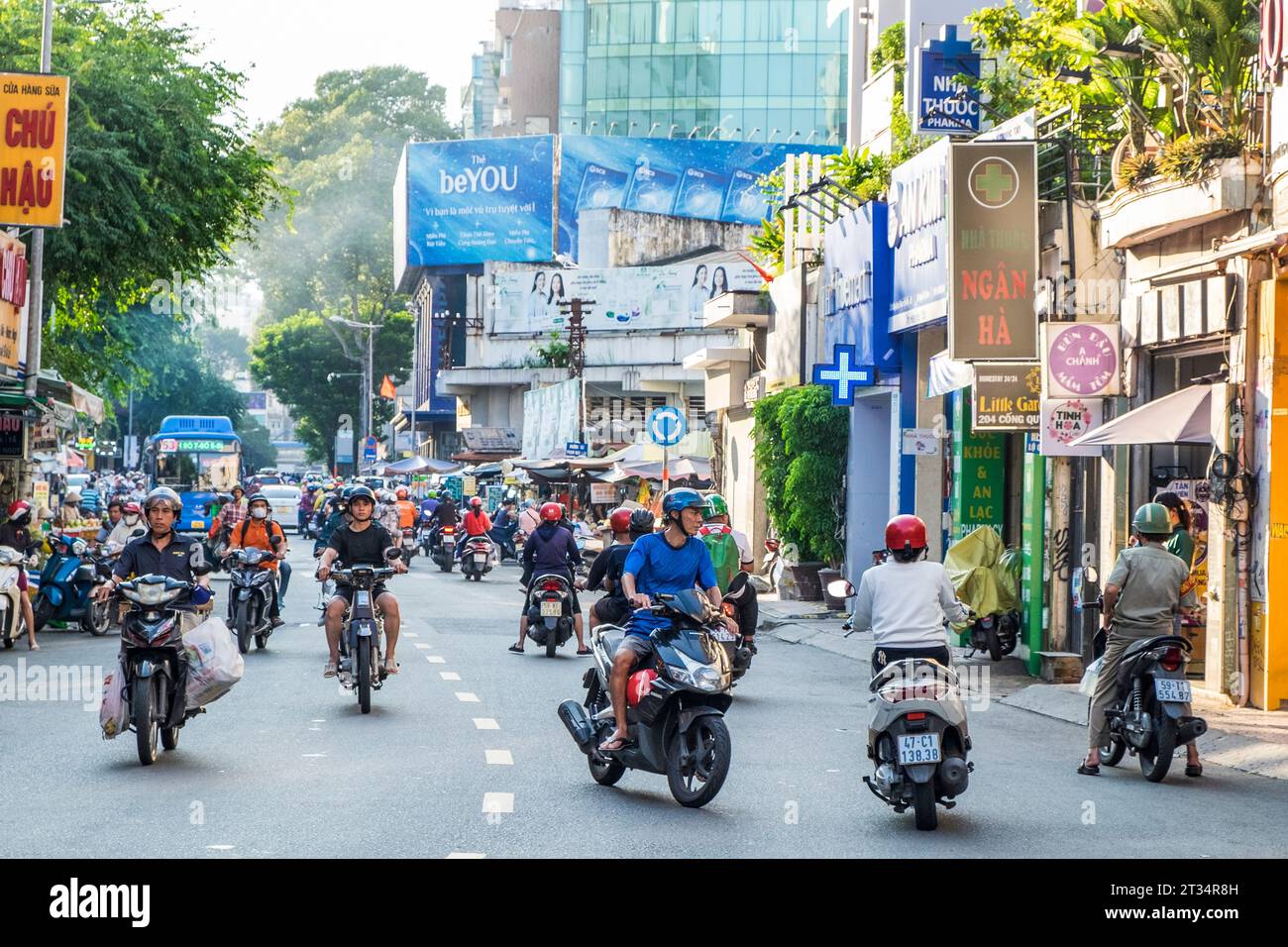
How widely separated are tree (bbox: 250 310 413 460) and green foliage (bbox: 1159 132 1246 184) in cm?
8821

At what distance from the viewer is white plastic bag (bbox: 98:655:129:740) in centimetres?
1142

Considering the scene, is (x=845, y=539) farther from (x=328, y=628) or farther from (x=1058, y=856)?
(x=1058, y=856)

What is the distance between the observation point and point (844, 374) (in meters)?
27.5

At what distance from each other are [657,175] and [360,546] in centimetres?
6307

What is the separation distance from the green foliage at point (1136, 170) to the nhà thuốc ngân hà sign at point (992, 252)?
171 centimetres

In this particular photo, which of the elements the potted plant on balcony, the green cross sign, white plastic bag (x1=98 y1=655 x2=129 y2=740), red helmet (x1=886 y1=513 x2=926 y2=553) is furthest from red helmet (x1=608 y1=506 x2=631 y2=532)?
the potted plant on balcony

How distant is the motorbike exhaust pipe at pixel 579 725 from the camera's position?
35.2 ft

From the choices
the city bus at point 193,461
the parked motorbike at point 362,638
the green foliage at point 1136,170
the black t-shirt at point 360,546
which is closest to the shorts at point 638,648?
the parked motorbike at point 362,638

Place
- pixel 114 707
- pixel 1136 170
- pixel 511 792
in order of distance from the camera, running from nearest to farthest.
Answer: pixel 511 792
pixel 114 707
pixel 1136 170

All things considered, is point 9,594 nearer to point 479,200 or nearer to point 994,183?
point 994,183

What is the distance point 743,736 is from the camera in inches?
521

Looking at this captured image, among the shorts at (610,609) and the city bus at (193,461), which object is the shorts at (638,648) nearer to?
the shorts at (610,609)

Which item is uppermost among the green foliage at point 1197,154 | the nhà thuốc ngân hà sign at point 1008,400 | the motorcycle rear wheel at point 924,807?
the green foliage at point 1197,154

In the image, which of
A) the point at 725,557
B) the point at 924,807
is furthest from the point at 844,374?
the point at 924,807
